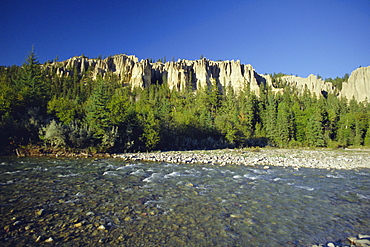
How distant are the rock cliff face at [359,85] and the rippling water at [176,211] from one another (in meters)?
132

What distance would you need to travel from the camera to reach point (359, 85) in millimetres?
113688

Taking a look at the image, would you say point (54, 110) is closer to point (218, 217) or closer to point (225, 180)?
point (225, 180)

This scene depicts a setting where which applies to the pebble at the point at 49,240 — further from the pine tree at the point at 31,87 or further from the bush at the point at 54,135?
the pine tree at the point at 31,87

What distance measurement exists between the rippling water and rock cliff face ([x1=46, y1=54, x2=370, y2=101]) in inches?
4108

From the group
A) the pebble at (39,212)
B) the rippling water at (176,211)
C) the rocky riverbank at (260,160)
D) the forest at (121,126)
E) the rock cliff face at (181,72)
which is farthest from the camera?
the rock cliff face at (181,72)

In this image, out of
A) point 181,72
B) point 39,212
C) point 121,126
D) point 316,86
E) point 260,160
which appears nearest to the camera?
point 39,212

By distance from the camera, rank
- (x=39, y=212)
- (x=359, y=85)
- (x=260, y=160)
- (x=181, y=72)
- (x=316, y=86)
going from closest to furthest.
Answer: (x=39, y=212)
(x=260, y=160)
(x=359, y=85)
(x=181, y=72)
(x=316, y=86)

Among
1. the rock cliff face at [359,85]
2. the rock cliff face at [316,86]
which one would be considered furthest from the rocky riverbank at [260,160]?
the rock cliff face at [316,86]

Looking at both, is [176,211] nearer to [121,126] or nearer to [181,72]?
[121,126]

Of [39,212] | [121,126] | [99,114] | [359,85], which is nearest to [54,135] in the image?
[99,114]

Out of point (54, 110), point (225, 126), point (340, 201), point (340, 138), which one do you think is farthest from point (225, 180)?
point (340, 138)

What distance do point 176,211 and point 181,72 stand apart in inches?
4571

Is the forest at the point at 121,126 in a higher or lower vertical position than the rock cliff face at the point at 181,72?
lower

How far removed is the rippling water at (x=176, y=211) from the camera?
505 cm
